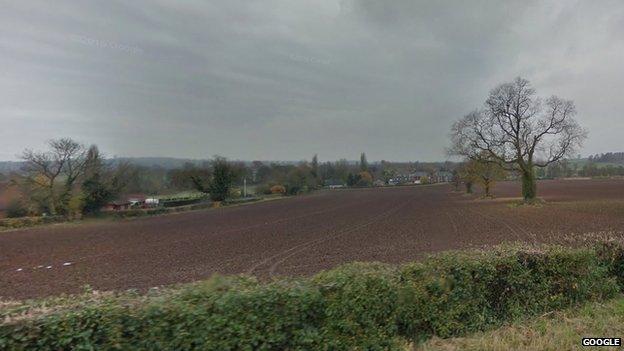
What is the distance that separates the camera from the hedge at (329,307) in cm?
358

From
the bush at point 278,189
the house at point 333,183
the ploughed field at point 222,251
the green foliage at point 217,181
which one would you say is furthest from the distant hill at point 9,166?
the house at point 333,183

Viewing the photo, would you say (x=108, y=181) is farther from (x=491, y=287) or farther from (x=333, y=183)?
(x=333, y=183)

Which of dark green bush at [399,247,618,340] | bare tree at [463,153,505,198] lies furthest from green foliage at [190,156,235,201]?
dark green bush at [399,247,618,340]

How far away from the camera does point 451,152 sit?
157ft

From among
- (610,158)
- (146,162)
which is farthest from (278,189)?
(610,158)

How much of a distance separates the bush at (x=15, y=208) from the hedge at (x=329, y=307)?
5603 cm

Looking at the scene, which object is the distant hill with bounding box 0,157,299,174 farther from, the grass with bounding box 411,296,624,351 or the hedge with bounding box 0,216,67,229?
the grass with bounding box 411,296,624,351

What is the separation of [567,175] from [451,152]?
130262 millimetres

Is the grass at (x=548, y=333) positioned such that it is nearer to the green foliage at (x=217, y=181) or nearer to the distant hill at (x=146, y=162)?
the distant hill at (x=146, y=162)

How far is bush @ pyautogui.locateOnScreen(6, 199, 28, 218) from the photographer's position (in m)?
47.1

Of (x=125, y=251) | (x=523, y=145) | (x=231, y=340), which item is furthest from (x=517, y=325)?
(x=523, y=145)

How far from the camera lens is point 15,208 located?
4731 cm

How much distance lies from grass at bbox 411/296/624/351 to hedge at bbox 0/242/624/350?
0.26 m

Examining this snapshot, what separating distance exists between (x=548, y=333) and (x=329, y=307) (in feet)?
9.46
